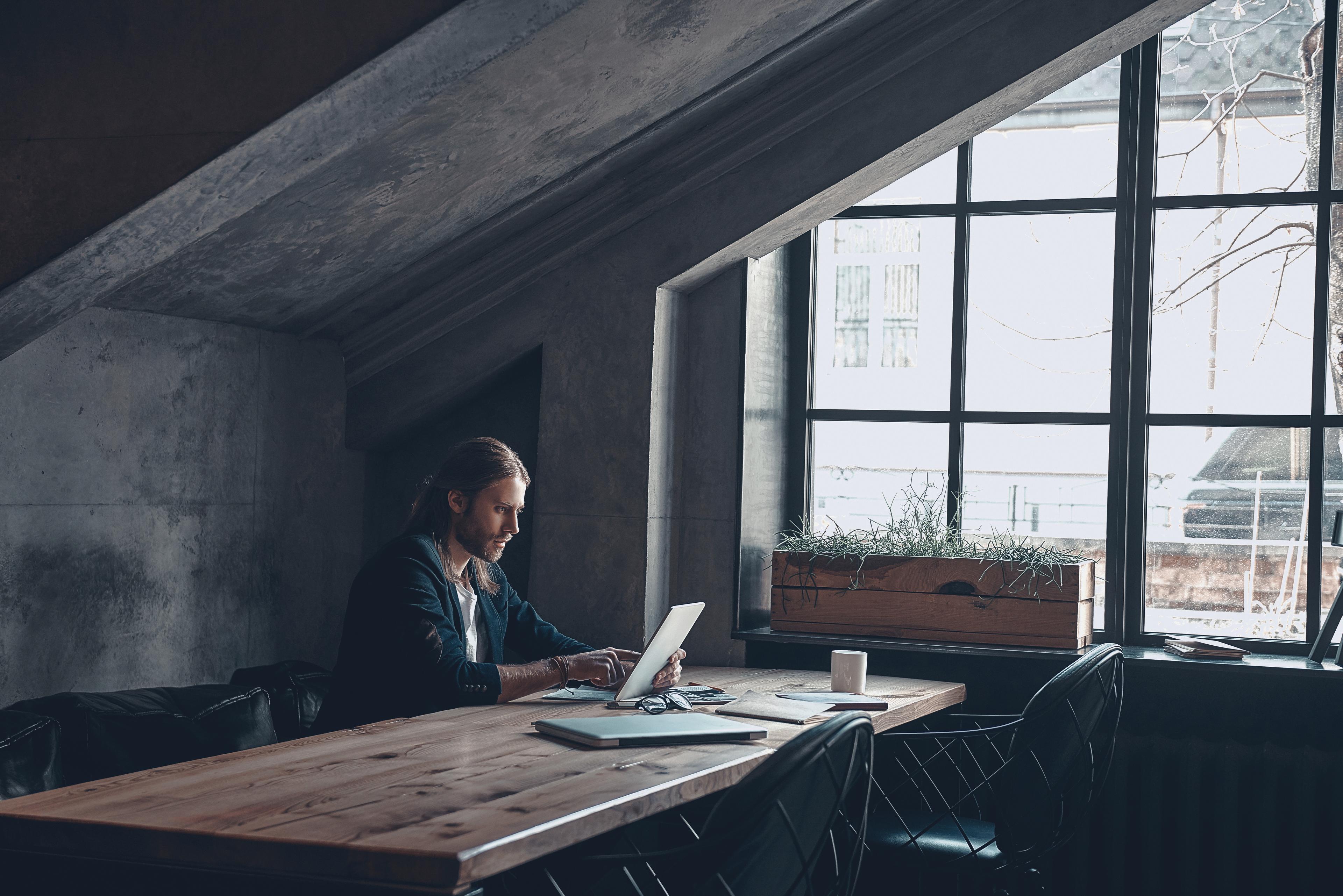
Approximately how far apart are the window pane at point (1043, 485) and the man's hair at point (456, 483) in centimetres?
172

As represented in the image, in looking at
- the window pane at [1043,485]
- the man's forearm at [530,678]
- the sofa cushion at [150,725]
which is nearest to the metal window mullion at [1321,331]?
the window pane at [1043,485]

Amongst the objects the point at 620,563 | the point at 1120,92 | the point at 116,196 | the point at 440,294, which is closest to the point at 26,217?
the point at 116,196

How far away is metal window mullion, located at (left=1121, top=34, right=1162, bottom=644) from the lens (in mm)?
4160

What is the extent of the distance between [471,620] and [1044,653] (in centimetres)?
172

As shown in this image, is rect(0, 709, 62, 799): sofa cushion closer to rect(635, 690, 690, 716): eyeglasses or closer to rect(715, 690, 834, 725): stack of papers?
rect(635, 690, 690, 716): eyeglasses

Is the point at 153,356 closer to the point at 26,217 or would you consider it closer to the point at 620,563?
the point at 26,217

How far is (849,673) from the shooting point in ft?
11.2

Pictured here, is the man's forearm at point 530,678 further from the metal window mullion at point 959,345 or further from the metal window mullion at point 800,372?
the metal window mullion at point 959,345

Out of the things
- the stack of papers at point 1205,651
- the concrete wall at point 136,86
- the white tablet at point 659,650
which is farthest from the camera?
the stack of papers at point 1205,651

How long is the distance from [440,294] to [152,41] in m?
1.55

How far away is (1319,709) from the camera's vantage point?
3.74 m

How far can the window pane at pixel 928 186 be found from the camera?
4.45 metres

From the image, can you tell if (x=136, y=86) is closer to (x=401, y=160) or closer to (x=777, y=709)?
(x=401, y=160)

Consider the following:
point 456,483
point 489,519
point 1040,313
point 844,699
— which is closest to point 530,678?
point 489,519
